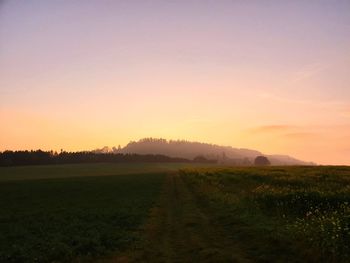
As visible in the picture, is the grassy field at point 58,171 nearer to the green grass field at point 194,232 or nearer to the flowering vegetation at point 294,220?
the green grass field at point 194,232

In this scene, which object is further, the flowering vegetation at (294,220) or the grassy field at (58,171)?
the grassy field at (58,171)

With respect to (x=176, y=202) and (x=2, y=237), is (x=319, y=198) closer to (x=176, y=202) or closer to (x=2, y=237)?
(x=176, y=202)

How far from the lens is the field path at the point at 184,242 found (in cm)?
1528

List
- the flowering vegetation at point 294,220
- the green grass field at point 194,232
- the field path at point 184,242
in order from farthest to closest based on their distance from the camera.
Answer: the field path at point 184,242 → the green grass field at point 194,232 → the flowering vegetation at point 294,220

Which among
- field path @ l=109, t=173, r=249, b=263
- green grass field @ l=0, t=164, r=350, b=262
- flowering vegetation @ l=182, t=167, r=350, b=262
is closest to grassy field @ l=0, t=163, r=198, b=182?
green grass field @ l=0, t=164, r=350, b=262

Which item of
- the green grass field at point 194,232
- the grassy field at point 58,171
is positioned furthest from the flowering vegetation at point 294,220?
the grassy field at point 58,171

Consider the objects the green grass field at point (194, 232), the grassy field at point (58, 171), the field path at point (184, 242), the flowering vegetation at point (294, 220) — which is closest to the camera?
the flowering vegetation at point (294, 220)

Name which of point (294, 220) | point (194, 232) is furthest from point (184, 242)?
point (294, 220)

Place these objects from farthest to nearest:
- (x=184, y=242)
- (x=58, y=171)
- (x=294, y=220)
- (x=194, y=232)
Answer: (x=58, y=171), (x=294, y=220), (x=194, y=232), (x=184, y=242)

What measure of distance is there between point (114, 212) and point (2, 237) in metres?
8.76

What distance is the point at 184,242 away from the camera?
17.9 meters

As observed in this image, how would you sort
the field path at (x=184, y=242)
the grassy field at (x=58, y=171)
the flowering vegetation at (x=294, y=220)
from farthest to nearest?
the grassy field at (x=58, y=171), the field path at (x=184, y=242), the flowering vegetation at (x=294, y=220)

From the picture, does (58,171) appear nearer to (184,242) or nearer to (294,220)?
(294,220)

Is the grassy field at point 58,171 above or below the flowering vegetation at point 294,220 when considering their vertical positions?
below
